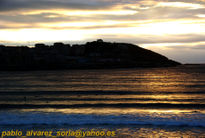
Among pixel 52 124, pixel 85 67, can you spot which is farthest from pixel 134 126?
pixel 85 67

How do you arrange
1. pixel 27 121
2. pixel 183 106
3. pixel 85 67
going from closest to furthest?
pixel 27 121 → pixel 183 106 → pixel 85 67

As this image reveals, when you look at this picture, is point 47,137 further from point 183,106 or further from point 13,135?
point 183,106

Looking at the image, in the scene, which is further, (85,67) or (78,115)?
(85,67)

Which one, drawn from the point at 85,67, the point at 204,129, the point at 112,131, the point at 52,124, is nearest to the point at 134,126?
the point at 112,131

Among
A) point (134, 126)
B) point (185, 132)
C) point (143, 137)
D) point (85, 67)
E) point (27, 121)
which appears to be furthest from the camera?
point (85, 67)

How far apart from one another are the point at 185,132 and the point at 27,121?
31.1 feet

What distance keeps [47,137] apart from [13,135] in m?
1.86

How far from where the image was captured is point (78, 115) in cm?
1753

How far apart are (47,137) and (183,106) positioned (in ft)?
44.1

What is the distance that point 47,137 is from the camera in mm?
12867

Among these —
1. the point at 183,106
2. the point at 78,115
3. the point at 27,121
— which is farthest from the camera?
the point at 183,106

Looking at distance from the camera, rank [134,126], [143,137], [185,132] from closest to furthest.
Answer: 1. [143,137]
2. [185,132]
3. [134,126]

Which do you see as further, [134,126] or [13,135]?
[134,126]

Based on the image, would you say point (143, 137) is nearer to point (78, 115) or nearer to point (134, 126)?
point (134, 126)
